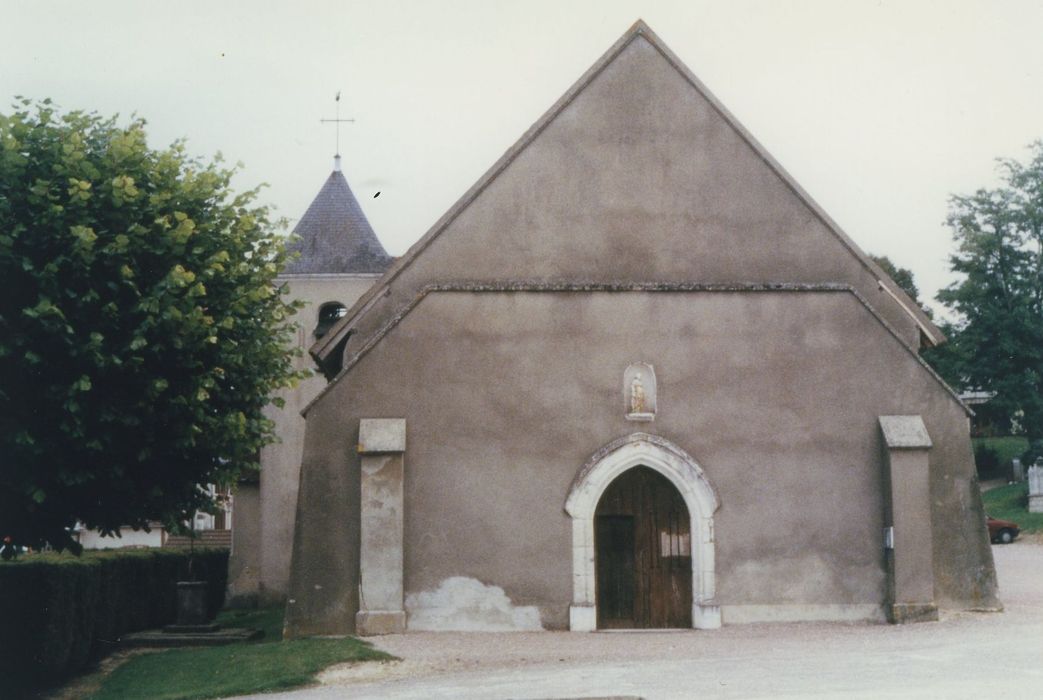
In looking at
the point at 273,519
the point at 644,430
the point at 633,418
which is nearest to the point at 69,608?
the point at 633,418

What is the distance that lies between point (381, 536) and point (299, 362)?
15510 mm

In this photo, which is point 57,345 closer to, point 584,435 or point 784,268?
point 584,435

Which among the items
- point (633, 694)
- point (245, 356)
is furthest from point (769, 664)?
point (245, 356)

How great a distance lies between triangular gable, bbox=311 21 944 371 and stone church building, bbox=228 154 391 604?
21.7ft

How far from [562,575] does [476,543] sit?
153 centimetres

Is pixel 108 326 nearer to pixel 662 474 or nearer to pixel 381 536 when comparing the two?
pixel 381 536

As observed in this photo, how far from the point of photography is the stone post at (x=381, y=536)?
19688 millimetres

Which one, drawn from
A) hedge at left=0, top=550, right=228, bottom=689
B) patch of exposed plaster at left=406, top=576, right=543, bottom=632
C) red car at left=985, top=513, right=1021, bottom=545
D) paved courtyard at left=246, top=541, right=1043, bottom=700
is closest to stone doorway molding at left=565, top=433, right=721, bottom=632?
paved courtyard at left=246, top=541, right=1043, bottom=700

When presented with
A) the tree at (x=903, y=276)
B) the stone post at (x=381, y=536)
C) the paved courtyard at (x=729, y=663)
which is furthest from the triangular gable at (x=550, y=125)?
the tree at (x=903, y=276)

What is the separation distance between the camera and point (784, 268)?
70.5 feet

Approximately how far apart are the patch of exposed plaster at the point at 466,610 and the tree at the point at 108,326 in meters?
3.96

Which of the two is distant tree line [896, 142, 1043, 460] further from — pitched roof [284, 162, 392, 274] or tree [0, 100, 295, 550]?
tree [0, 100, 295, 550]

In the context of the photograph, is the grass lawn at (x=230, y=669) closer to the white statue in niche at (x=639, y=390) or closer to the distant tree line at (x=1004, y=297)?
the white statue in niche at (x=639, y=390)

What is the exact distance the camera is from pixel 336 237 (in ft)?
121
